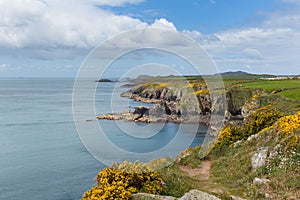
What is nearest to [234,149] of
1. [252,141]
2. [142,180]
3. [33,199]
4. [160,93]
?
[252,141]

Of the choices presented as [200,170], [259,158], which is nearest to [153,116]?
[200,170]

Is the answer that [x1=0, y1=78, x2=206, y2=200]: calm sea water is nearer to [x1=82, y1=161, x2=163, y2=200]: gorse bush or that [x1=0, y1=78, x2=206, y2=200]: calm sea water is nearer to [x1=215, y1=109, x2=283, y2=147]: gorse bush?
[x1=215, y1=109, x2=283, y2=147]: gorse bush

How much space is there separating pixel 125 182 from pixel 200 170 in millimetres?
7768

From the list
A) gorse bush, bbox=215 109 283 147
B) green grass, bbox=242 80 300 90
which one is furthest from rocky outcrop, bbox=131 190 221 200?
green grass, bbox=242 80 300 90

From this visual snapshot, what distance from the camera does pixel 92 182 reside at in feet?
81.2

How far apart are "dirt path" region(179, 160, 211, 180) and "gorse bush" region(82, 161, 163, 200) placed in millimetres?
5150

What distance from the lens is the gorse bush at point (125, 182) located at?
10094 millimetres

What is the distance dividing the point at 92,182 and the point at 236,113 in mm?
35850

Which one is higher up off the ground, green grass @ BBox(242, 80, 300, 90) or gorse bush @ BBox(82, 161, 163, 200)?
green grass @ BBox(242, 80, 300, 90)

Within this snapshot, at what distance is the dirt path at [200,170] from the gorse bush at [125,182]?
203 inches

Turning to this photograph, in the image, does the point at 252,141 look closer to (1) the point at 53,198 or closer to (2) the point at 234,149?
(2) the point at 234,149

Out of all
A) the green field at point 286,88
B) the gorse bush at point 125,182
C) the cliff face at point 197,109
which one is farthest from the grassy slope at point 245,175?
the cliff face at point 197,109

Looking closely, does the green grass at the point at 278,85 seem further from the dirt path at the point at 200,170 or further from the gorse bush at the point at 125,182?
the gorse bush at the point at 125,182

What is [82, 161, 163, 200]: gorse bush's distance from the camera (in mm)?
10094
